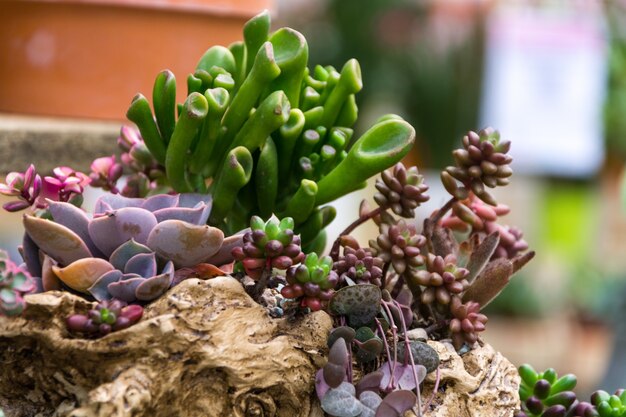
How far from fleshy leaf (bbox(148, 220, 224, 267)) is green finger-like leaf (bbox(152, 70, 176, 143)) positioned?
16 centimetres

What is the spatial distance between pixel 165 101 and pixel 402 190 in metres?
0.24

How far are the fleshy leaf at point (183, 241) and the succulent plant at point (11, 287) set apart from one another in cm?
11

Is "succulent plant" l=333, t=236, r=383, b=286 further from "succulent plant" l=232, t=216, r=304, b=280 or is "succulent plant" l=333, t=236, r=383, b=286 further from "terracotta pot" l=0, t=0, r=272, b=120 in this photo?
"terracotta pot" l=0, t=0, r=272, b=120

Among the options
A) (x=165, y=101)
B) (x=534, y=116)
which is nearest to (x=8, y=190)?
(x=165, y=101)

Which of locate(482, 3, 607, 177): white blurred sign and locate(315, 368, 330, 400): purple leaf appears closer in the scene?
locate(315, 368, 330, 400): purple leaf

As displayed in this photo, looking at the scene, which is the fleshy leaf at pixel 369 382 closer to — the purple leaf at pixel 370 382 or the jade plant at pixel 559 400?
the purple leaf at pixel 370 382

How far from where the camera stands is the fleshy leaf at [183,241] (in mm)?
721

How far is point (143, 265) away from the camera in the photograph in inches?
28.5

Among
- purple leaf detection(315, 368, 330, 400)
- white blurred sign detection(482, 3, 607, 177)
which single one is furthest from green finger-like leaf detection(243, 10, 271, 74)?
white blurred sign detection(482, 3, 607, 177)

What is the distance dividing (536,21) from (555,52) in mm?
452

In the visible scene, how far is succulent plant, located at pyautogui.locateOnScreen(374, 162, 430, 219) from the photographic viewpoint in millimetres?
821

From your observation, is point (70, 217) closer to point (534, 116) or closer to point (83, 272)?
point (83, 272)

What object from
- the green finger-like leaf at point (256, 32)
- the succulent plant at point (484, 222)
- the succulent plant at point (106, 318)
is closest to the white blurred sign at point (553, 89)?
the succulent plant at point (484, 222)

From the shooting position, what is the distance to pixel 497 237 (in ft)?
2.80
